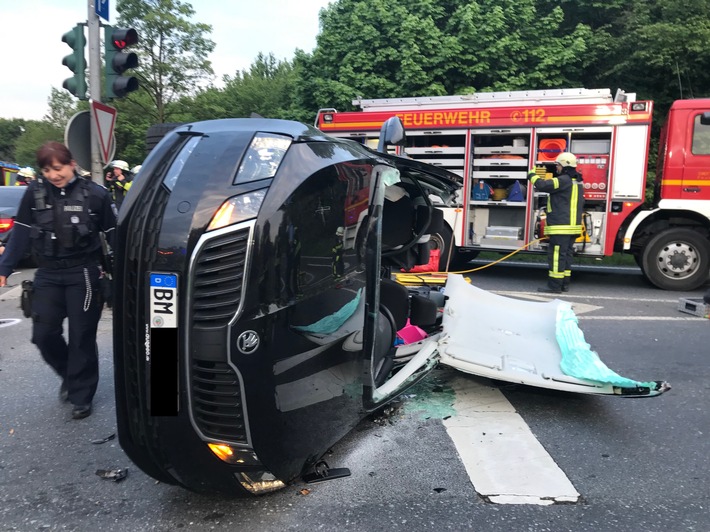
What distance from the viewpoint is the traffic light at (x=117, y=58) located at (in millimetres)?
6516

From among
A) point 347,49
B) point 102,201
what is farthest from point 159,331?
point 347,49

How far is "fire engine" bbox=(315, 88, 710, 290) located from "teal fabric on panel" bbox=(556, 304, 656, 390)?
150 inches

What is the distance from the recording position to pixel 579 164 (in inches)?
333

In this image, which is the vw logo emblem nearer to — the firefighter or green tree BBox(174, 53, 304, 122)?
the firefighter

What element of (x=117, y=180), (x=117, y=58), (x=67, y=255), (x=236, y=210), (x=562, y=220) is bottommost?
(x=67, y=255)

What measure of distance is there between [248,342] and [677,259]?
785cm

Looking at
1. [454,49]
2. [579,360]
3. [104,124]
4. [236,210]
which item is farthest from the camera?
[454,49]

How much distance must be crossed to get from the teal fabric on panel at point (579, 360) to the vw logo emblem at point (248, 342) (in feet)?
7.05

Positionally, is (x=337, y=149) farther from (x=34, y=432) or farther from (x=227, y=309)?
(x=34, y=432)

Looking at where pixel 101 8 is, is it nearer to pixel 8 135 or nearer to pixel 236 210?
pixel 236 210

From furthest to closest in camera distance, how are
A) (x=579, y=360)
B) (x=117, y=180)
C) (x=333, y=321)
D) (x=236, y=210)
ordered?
(x=117, y=180) → (x=579, y=360) → (x=333, y=321) → (x=236, y=210)

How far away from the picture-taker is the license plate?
190 cm

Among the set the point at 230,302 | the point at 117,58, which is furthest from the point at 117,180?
the point at 230,302

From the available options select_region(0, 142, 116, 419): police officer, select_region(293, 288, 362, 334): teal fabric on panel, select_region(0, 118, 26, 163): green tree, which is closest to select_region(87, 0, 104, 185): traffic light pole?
select_region(0, 142, 116, 419): police officer
